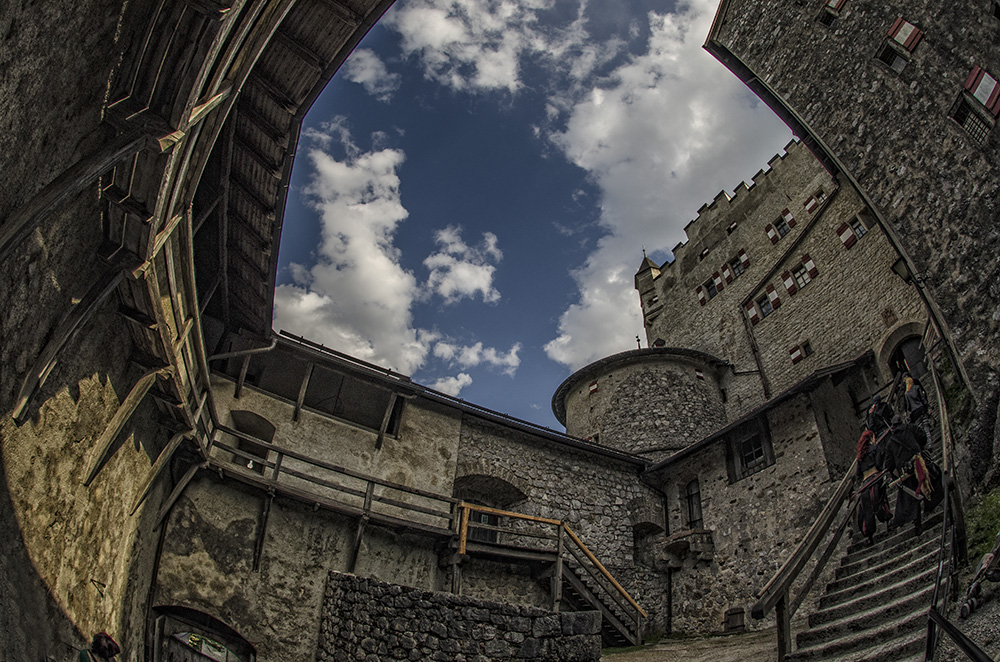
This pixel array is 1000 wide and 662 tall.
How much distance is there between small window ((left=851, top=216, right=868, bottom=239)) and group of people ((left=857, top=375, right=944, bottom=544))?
372 inches

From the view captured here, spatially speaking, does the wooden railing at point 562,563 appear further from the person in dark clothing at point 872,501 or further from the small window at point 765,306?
the small window at point 765,306

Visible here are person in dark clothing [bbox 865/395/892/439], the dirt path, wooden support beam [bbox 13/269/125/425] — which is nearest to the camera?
wooden support beam [bbox 13/269/125/425]

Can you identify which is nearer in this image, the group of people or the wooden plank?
the wooden plank

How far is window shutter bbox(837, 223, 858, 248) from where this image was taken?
16.2m

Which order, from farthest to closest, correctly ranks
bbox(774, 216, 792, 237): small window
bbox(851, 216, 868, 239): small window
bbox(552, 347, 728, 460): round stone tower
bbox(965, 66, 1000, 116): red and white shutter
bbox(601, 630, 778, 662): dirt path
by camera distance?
bbox(774, 216, 792, 237): small window → bbox(552, 347, 728, 460): round stone tower → bbox(851, 216, 868, 239): small window → bbox(601, 630, 778, 662): dirt path → bbox(965, 66, 1000, 116): red and white shutter

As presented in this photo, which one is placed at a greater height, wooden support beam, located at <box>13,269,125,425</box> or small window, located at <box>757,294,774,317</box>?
small window, located at <box>757,294,774,317</box>

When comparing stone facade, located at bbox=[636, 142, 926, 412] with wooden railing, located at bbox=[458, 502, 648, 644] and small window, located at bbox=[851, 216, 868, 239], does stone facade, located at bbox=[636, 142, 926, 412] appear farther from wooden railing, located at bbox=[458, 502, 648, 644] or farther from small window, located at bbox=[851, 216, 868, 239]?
wooden railing, located at bbox=[458, 502, 648, 644]

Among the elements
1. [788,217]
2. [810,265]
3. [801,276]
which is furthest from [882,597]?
[788,217]

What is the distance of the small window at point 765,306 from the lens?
19119 mm

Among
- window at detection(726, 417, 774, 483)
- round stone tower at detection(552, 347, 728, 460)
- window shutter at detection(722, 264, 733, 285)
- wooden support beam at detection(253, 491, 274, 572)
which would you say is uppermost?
window shutter at detection(722, 264, 733, 285)

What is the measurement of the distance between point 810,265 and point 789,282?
3.08ft

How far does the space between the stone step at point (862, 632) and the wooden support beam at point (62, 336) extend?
7193mm

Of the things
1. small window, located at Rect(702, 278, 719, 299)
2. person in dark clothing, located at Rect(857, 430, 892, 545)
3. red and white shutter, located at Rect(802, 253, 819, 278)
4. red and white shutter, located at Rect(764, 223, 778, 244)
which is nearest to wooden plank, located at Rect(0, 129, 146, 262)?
person in dark clothing, located at Rect(857, 430, 892, 545)

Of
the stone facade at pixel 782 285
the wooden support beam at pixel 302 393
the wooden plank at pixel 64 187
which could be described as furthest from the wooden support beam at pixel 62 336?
the stone facade at pixel 782 285
